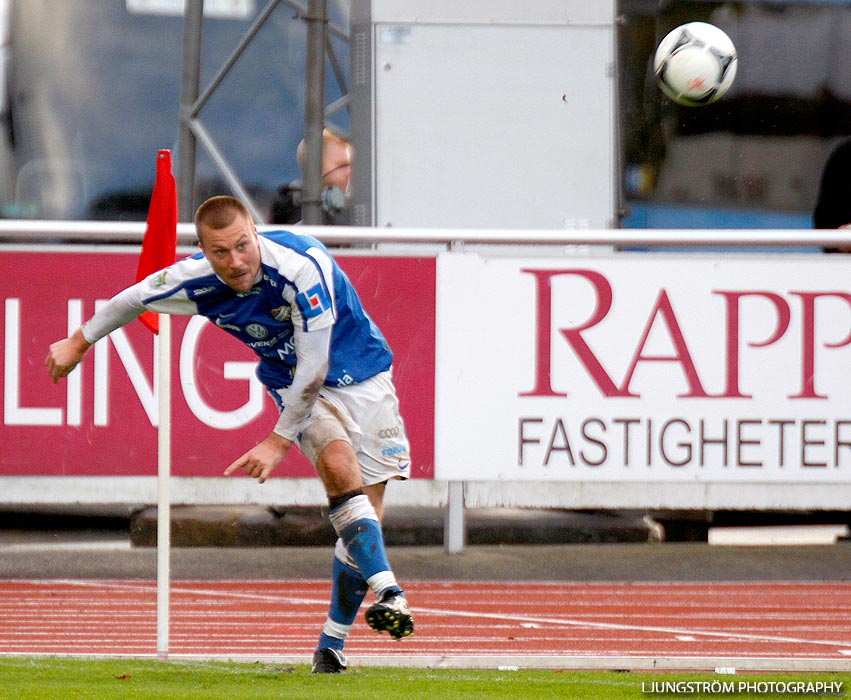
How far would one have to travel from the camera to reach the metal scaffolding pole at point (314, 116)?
10.4 metres

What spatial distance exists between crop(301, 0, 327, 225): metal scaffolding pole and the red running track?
278cm

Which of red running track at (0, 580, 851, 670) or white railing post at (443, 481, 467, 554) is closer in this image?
red running track at (0, 580, 851, 670)

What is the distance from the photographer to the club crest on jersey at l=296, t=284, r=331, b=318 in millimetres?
5879

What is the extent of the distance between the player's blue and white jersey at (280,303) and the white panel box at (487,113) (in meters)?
4.77

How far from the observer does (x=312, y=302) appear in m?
5.89

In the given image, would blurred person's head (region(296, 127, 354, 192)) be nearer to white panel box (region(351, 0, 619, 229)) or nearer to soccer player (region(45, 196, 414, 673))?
white panel box (region(351, 0, 619, 229))

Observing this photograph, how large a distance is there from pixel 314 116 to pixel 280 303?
4.63 metres

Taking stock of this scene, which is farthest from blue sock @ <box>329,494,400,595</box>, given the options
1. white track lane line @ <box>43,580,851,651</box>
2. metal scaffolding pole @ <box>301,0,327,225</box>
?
metal scaffolding pole @ <box>301,0,327,225</box>

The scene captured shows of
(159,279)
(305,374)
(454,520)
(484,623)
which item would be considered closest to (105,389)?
(454,520)

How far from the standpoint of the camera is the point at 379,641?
285 inches

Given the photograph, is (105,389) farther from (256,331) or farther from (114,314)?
(256,331)

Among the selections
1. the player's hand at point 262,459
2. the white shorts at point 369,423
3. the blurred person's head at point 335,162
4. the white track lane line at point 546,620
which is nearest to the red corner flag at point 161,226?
the white shorts at point 369,423

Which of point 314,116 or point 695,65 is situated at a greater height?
point 695,65

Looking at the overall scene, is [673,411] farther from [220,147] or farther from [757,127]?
[220,147]
